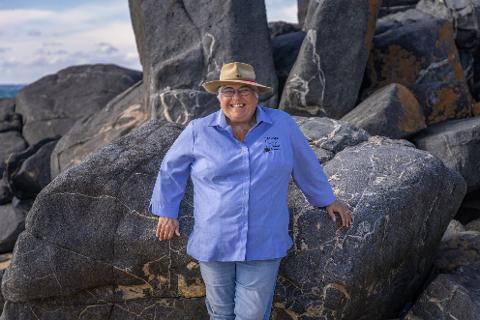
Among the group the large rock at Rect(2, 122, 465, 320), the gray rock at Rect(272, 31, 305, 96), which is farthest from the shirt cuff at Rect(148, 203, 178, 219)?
the gray rock at Rect(272, 31, 305, 96)

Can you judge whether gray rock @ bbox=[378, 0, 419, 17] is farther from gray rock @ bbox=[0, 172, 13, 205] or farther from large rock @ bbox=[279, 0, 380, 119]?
gray rock @ bbox=[0, 172, 13, 205]

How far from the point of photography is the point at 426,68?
10000 mm

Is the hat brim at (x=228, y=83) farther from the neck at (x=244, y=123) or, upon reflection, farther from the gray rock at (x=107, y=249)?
the gray rock at (x=107, y=249)

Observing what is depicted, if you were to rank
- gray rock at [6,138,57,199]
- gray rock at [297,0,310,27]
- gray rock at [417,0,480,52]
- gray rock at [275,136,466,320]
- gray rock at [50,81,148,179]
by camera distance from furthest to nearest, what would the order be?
gray rock at [297,0,310,27] < gray rock at [417,0,480,52] < gray rock at [6,138,57,199] < gray rock at [50,81,148,179] < gray rock at [275,136,466,320]

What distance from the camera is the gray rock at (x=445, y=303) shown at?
16.7 ft

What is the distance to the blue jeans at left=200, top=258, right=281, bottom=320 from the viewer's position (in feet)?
12.9

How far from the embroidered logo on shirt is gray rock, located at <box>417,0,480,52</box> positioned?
8559mm

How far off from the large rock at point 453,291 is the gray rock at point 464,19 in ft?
21.9

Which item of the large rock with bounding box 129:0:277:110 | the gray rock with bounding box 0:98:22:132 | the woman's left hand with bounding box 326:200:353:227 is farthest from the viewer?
the gray rock with bounding box 0:98:22:132

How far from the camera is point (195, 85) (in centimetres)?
992

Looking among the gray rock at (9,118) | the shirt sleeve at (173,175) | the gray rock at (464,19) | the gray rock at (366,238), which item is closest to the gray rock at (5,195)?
the gray rock at (9,118)

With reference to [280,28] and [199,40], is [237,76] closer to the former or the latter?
[199,40]

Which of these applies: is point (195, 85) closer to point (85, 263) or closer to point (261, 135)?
point (85, 263)

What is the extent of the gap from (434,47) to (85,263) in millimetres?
7292
